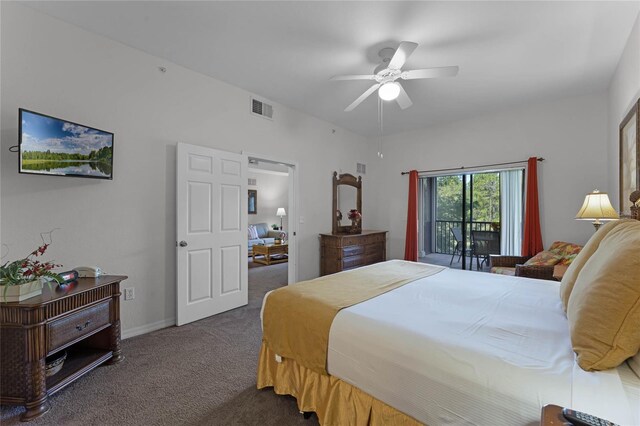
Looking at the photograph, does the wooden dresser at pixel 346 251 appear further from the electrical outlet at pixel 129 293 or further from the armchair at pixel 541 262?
the electrical outlet at pixel 129 293

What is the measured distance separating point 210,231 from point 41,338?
5.62ft

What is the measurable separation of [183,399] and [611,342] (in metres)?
2.21

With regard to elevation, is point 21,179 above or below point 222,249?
above

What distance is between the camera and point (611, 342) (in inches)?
36.2

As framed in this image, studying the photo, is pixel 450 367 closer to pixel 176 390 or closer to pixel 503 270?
pixel 176 390

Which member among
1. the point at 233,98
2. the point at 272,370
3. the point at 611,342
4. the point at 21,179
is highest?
the point at 233,98

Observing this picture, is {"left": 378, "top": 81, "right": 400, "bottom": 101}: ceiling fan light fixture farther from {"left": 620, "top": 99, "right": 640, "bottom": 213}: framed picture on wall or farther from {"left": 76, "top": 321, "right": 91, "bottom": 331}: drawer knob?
{"left": 76, "top": 321, "right": 91, "bottom": 331}: drawer knob


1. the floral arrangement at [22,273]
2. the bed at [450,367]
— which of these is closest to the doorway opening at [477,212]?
the bed at [450,367]

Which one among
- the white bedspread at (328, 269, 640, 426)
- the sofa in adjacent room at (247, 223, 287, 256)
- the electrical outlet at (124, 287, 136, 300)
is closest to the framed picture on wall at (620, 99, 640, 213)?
the white bedspread at (328, 269, 640, 426)

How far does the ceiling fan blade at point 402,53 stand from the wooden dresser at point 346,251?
2.61 m

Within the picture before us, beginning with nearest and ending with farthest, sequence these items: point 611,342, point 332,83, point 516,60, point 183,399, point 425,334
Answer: point 611,342 < point 425,334 < point 183,399 < point 516,60 < point 332,83

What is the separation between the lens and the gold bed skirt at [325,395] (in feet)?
4.10

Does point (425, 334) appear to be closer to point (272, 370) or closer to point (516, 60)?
point (272, 370)

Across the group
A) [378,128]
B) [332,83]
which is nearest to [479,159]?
[378,128]
